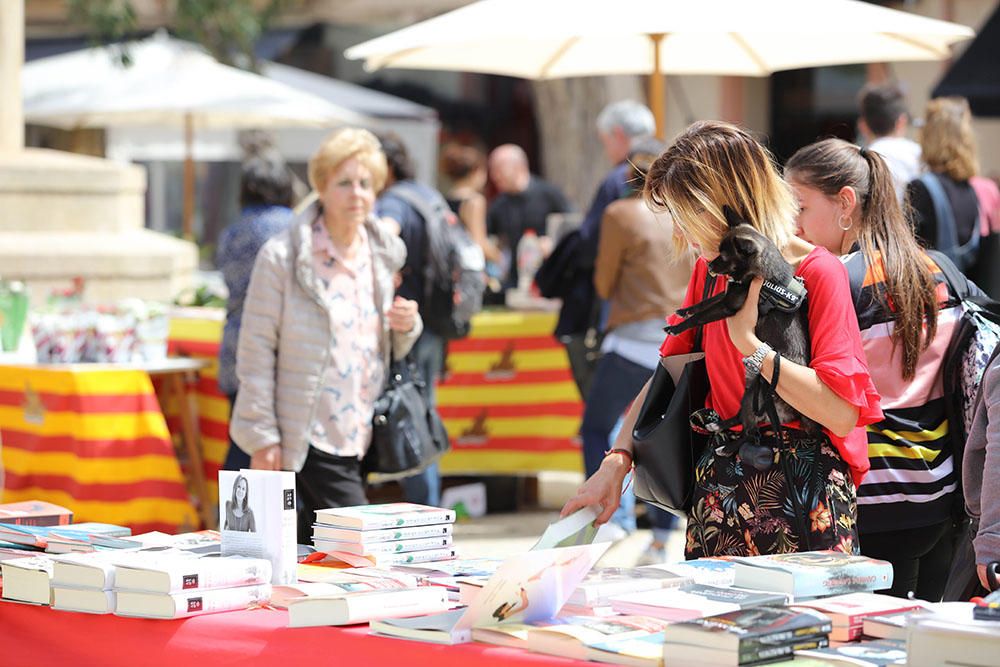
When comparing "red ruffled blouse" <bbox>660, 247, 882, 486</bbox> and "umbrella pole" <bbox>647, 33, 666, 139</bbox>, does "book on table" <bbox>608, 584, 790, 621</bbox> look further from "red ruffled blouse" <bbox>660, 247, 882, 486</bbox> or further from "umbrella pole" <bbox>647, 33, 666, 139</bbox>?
"umbrella pole" <bbox>647, 33, 666, 139</bbox>

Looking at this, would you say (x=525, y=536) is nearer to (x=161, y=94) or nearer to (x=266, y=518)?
(x=266, y=518)

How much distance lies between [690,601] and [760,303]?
2.28ft

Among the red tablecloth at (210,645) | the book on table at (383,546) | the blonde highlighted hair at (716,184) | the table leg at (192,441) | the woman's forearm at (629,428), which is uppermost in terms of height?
the blonde highlighted hair at (716,184)

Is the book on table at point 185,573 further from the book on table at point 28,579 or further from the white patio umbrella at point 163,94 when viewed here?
the white patio umbrella at point 163,94

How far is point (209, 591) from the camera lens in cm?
317

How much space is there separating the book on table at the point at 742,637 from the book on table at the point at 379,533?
1.05 m

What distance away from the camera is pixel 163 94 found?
12.6 m

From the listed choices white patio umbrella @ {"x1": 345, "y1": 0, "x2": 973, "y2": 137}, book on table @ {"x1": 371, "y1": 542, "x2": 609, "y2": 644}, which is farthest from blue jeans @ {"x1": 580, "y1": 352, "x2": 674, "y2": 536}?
book on table @ {"x1": 371, "y1": 542, "x2": 609, "y2": 644}

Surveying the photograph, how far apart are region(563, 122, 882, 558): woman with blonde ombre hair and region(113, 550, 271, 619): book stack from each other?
2.40 ft

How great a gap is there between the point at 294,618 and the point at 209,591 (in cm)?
26

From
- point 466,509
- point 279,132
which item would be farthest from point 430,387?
point 279,132

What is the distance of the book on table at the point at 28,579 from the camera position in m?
3.37

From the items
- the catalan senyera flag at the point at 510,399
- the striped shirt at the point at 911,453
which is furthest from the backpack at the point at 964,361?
the catalan senyera flag at the point at 510,399

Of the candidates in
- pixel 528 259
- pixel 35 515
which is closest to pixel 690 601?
pixel 35 515
